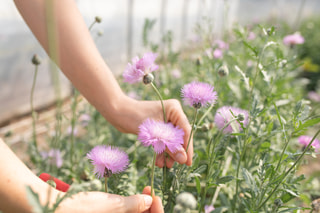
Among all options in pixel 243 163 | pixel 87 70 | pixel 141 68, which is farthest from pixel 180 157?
pixel 243 163

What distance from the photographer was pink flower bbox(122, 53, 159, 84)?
0.67m

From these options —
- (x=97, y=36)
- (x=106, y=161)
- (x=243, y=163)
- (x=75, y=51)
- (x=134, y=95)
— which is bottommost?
→ (x=243, y=163)

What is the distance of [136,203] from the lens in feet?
1.74

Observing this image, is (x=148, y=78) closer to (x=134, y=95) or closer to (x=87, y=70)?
(x=87, y=70)

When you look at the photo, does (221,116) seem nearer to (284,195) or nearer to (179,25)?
(284,195)

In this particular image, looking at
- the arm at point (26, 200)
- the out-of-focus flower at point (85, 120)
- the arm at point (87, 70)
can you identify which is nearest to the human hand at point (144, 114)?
the arm at point (87, 70)

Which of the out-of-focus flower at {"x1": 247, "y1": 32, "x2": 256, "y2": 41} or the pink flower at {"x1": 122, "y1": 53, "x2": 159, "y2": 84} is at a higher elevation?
the out-of-focus flower at {"x1": 247, "y1": 32, "x2": 256, "y2": 41}

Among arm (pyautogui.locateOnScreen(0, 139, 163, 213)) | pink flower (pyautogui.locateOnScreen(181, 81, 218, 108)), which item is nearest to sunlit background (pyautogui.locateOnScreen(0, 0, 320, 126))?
pink flower (pyautogui.locateOnScreen(181, 81, 218, 108))

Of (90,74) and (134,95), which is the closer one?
(90,74)

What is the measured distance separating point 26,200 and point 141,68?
0.37m

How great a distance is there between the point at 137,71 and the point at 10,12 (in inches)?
87.1

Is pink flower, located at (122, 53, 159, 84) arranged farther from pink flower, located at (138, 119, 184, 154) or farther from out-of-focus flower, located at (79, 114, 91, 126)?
out-of-focus flower, located at (79, 114, 91, 126)

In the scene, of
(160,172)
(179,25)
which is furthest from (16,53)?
(179,25)

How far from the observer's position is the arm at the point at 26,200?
47cm
